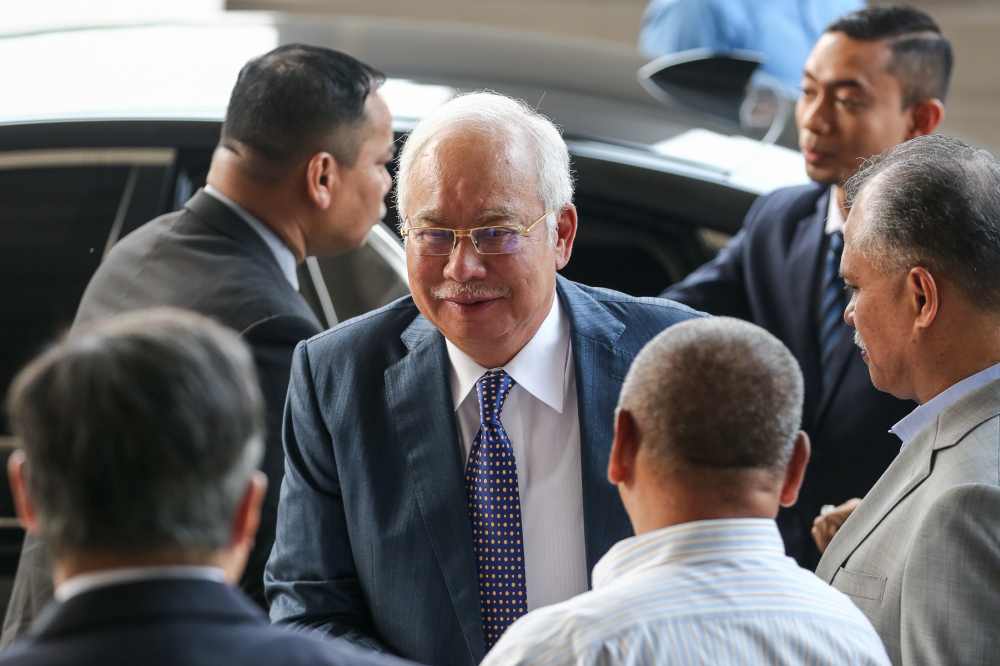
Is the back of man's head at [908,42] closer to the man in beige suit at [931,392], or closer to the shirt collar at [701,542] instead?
the man in beige suit at [931,392]

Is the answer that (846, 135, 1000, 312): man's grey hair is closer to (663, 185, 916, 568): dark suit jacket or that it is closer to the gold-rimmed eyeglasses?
the gold-rimmed eyeglasses

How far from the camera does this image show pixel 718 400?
160 centimetres

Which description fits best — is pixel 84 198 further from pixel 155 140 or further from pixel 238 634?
pixel 238 634

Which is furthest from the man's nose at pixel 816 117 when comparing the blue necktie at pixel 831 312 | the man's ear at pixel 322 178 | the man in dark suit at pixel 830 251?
the man's ear at pixel 322 178

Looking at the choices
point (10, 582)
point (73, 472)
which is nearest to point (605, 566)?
point (73, 472)

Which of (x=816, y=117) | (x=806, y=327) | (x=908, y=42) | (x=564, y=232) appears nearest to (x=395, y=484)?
Answer: (x=564, y=232)

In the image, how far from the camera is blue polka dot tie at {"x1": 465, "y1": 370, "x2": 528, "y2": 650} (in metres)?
→ 2.20

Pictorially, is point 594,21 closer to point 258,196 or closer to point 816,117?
point 816,117

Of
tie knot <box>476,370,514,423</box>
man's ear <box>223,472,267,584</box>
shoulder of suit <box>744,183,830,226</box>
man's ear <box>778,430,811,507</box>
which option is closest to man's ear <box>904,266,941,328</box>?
man's ear <box>778,430,811,507</box>

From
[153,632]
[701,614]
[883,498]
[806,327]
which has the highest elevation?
[153,632]

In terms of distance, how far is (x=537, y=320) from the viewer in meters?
2.34

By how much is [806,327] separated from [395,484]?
1.38 m

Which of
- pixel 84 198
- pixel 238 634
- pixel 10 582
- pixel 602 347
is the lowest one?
pixel 10 582

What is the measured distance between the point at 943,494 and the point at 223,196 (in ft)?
5.32
